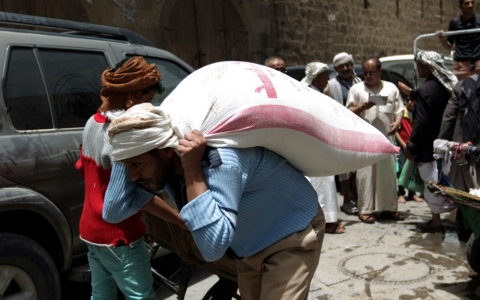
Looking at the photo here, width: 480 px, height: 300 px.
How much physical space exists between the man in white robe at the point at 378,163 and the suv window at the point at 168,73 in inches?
90.4

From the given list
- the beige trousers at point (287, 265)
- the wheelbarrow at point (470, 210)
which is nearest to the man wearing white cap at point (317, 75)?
the wheelbarrow at point (470, 210)

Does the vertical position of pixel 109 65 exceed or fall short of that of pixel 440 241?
it exceeds it

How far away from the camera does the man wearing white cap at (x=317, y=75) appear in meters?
5.60

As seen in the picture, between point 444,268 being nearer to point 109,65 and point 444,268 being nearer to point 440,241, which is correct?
point 440,241

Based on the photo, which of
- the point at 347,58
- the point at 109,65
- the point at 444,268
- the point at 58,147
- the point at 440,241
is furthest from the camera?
the point at 347,58

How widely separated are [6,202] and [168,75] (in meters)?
1.85

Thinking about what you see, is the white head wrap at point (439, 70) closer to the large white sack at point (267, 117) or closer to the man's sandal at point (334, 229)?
the man's sandal at point (334, 229)

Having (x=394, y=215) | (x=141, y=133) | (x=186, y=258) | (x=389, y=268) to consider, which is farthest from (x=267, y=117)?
(x=394, y=215)

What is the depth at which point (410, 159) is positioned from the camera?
211 inches

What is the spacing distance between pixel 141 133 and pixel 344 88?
514cm

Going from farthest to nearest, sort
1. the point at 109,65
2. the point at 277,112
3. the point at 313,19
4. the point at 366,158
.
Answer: the point at 313,19 < the point at 109,65 < the point at 366,158 < the point at 277,112

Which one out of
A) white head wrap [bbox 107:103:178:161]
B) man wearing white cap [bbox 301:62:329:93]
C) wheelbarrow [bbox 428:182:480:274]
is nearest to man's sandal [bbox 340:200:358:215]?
man wearing white cap [bbox 301:62:329:93]

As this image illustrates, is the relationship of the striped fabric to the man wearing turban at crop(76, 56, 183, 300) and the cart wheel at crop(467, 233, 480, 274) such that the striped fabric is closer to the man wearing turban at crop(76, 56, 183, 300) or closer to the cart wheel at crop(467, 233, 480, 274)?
the man wearing turban at crop(76, 56, 183, 300)

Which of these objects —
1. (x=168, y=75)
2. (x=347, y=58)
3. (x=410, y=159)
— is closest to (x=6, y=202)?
(x=168, y=75)
